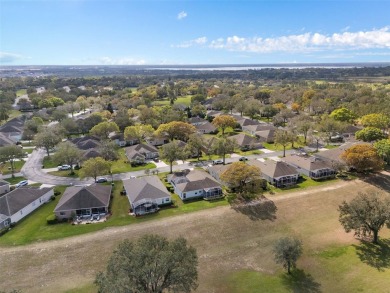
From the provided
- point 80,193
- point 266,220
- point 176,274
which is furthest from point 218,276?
point 80,193

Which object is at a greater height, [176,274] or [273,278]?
[176,274]

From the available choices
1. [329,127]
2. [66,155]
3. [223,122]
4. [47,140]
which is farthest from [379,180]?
[47,140]

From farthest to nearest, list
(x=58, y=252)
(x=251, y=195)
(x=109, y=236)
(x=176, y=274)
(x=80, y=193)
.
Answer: (x=251, y=195), (x=80, y=193), (x=109, y=236), (x=58, y=252), (x=176, y=274)

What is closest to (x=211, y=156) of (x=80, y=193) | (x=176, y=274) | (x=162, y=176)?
(x=162, y=176)

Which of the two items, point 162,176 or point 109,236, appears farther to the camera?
point 162,176

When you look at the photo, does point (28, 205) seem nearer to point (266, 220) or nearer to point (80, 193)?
point (80, 193)

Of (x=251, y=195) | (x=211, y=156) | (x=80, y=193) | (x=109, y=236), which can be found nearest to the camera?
(x=109, y=236)
